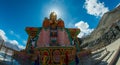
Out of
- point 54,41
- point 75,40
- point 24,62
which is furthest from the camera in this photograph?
point 75,40

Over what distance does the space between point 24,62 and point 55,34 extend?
124 inches

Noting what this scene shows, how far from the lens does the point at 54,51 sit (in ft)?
42.0

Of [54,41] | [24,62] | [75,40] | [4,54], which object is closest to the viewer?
[4,54]

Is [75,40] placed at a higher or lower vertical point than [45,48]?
higher

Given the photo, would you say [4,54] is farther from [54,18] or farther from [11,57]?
[54,18]

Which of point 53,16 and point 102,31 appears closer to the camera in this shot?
point 53,16

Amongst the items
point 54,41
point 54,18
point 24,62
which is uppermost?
point 54,18

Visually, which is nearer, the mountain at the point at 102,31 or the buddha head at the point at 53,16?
the buddha head at the point at 53,16

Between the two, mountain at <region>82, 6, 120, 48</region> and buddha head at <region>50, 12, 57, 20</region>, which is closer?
buddha head at <region>50, 12, 57, 20</region>

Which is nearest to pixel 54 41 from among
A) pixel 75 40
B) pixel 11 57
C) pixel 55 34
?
pixel 55 34

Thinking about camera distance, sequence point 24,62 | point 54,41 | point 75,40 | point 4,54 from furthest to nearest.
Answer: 1. point 75,40
2. point 54,41
3. point 24,62
4. point 4,54

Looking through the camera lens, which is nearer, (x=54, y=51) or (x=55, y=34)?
(x=54, y=51)

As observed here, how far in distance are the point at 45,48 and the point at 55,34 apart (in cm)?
252

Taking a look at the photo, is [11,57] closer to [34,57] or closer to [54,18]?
[34,57]
